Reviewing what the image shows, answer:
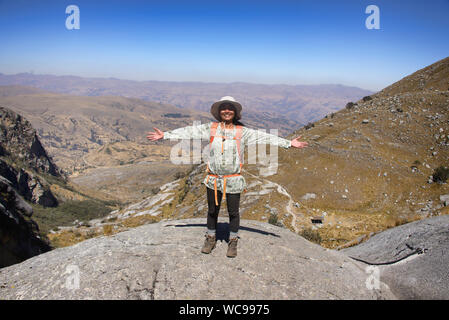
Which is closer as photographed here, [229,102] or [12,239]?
[229,102]

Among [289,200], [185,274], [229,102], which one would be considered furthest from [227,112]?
[289,200]

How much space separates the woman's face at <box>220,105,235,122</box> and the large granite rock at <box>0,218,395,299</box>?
12.0ft

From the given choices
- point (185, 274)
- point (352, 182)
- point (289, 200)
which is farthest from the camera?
point (352, 182)

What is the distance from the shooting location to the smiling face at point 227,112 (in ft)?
20.7

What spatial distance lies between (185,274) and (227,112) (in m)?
4.02

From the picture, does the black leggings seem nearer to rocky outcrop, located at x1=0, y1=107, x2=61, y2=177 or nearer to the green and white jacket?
the green and white jacket

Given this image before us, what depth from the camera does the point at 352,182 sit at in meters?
25.2

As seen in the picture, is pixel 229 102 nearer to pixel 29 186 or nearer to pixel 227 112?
pixel 227 112

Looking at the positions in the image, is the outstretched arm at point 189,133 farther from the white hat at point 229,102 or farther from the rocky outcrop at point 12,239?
the rocky outcrop at point 12,239

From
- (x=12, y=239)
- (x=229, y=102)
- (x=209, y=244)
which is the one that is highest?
(x=229, y=102)

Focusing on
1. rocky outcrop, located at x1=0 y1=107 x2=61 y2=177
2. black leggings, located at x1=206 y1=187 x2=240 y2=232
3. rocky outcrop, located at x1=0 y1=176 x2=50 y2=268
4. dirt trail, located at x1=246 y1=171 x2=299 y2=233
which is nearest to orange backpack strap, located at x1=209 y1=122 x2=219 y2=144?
black leggings, located at x1=206 y1=187 x2=240 y2=232
